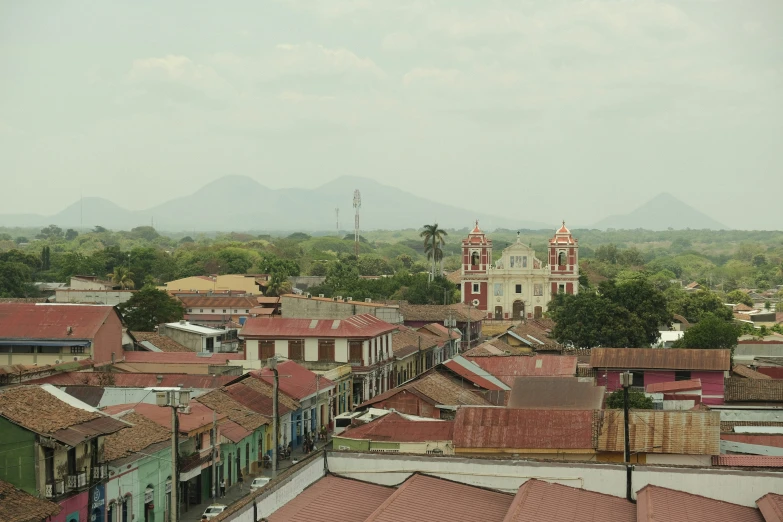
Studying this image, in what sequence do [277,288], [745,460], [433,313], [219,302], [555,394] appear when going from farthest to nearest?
[277,288] → [219,302] → [433,313] → [555,394] → [745,460]

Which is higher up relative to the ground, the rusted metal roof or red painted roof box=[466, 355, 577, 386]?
the rusted metal roof

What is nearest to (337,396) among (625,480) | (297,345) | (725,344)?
(297,345)

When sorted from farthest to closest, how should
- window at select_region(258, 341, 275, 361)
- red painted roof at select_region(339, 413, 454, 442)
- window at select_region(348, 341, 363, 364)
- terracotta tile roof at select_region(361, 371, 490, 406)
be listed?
1. window at select_region(348, 341, 363, 364)
2. window at select_region(258, 341, 275, 361)
3. terracotta tile roof at select_region(361, 371, 490, 406)
4. red painted roof at select_region(339, 413, 454, 442)

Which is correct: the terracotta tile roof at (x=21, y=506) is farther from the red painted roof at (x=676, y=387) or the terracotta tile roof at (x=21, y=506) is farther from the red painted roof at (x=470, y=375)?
the red painted roof at (x=676, y=387)

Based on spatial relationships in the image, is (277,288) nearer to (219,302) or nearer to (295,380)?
(219,302)

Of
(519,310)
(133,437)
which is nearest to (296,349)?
(133,437)

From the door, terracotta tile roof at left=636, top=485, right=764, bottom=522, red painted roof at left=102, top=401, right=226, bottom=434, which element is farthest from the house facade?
the door

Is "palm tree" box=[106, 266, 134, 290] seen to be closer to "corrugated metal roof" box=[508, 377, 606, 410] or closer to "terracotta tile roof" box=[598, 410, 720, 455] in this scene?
"corrugated metal roof" box=[508, 377, 606, 410]
